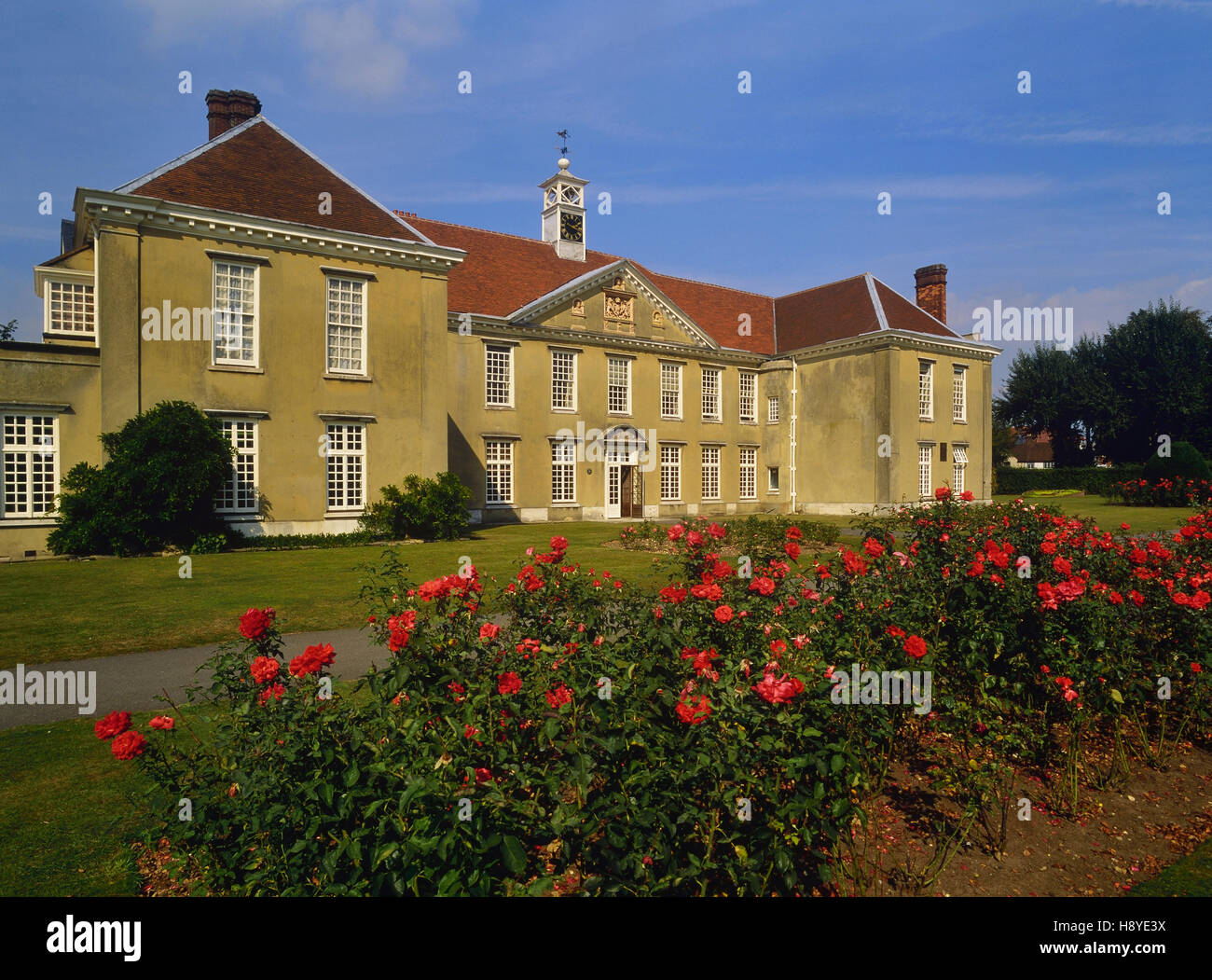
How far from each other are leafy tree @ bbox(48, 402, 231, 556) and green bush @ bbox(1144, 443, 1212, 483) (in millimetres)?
40682

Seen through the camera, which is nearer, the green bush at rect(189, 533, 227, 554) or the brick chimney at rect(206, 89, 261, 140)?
the green bush at rect(189, 533, 227, 554)

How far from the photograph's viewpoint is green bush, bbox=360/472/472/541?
900 inches

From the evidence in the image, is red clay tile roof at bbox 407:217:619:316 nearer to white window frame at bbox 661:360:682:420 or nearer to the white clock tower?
the white clock tower

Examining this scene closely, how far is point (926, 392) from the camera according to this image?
37.3 m

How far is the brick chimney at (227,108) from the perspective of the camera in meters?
26.3

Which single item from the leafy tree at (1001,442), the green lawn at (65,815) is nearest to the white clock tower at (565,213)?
the green lawn at (65,815)

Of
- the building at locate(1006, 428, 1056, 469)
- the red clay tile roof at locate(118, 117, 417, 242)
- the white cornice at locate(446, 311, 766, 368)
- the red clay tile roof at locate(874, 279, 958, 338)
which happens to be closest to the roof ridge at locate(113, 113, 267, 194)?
the red clay tile roof at locate(118, 117, 417, 242)

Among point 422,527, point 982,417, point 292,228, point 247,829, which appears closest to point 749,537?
point 422,527

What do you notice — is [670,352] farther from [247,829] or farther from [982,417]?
[247,829]

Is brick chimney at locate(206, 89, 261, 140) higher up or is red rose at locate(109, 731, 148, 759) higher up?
brick chimney at locate(206, 89, 261, 140)

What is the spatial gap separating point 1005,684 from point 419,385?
21.7 meters

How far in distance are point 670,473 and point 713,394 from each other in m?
5.13

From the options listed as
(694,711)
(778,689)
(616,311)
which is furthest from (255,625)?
(616,311)

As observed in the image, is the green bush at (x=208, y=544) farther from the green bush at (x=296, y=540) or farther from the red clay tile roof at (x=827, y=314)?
the red clay tile roof at (x=827, y=314)
